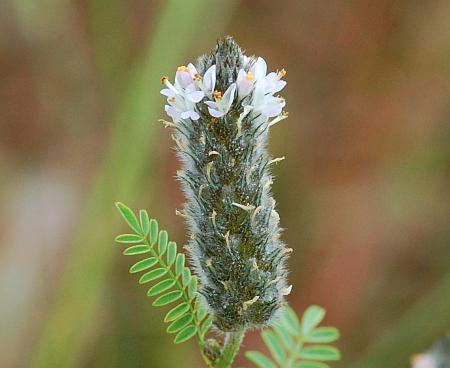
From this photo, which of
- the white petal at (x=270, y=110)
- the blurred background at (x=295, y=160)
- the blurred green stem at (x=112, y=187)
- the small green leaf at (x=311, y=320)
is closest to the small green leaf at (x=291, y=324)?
the small green leaf at (x=311, y=320)

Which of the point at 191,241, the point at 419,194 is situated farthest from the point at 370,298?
the point at 191,241

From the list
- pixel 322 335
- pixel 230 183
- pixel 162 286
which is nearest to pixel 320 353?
pixel 322 335

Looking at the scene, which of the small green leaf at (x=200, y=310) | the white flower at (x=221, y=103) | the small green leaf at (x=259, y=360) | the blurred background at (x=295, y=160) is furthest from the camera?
the blurred background at (x=295, y=160)

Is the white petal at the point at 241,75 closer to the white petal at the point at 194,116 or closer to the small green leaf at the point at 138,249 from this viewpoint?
the white petal at the point at 194,116

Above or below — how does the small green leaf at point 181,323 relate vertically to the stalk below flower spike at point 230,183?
below

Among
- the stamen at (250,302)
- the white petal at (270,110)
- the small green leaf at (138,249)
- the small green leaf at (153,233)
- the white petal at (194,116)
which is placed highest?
the white petal at (270,110)

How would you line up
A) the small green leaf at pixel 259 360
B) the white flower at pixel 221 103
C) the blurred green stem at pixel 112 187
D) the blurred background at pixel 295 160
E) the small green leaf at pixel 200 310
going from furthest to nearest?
1. the blurred background at pixel 295 160
2. the blurred green stem at pixel 112 187
3. the small green leaf at pixel 259 360
4. the small green leaf at pixel 200 310
5. the white flower at pixel 221 103

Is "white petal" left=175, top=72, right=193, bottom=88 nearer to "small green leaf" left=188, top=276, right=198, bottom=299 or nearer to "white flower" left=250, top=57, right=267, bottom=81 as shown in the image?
"white flower" left=250, top=57, right=267, bottom=81

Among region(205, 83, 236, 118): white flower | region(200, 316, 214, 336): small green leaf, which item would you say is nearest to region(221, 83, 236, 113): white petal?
region(205, 83, 236, 118): white flower
